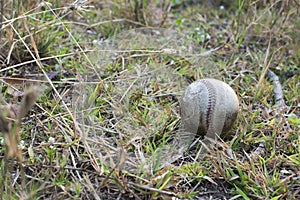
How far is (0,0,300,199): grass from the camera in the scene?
204cm

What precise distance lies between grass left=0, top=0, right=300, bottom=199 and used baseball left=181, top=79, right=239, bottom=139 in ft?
0.24

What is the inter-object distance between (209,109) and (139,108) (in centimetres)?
45

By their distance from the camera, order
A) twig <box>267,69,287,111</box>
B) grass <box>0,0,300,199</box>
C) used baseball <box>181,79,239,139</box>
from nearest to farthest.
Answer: grass <box>0,0,300,199</box> → used baseball <box>181,79,239,139</box> → twig <box>267,69,287,111</box>

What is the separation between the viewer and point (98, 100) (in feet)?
8.34

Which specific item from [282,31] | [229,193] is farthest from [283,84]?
[229,193]

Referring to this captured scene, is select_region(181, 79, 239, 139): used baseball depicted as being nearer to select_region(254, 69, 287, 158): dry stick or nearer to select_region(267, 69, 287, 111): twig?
select_region(254, 69, 287, 158): dry stick

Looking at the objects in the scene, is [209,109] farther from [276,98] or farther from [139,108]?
[276,98]

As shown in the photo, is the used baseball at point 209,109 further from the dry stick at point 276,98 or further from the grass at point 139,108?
the dry stick at point 276,98

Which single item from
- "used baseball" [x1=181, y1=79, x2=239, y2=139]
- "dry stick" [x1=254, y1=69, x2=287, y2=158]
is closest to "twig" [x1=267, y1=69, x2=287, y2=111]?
"dry stick" [x1=254, y1=69, x2=287, y2=158]

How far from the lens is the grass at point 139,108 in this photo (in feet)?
6.70

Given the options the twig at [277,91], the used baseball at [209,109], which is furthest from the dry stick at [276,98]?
the used baseball at [209,109]

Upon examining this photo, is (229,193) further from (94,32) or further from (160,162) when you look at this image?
(94,32)

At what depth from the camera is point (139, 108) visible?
2561 mm

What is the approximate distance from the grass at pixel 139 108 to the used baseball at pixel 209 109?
7cm
